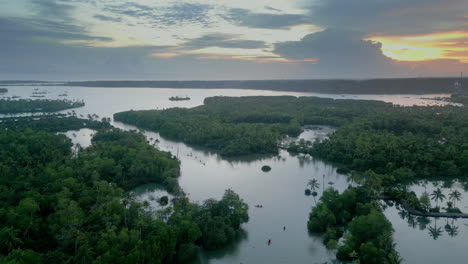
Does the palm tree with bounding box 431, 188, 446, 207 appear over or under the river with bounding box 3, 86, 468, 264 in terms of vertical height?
over

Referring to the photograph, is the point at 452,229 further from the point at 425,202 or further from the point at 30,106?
the point at 30,106

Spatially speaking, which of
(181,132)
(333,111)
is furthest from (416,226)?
(333,111)

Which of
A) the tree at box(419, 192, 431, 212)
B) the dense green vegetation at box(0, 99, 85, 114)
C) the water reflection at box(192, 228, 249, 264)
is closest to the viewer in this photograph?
the water reflection at box(192, 228, 249, 264)

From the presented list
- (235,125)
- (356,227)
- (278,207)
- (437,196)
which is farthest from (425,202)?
(235,125)

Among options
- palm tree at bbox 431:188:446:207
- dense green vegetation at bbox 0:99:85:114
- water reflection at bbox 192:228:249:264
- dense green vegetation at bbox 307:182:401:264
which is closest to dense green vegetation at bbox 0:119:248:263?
water reflection at bbox 192:228:249:264

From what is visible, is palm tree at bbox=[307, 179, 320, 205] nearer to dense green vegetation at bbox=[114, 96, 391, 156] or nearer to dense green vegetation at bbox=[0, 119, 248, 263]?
dense green vegetation at bbox=[0, 119, 248, 263]

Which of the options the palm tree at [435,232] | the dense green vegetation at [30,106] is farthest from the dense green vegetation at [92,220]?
the dense green vegetation at [30,106]

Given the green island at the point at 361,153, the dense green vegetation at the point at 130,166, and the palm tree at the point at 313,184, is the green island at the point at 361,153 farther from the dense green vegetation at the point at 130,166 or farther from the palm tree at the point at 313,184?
the dense green vegetation at the point at 130,166
